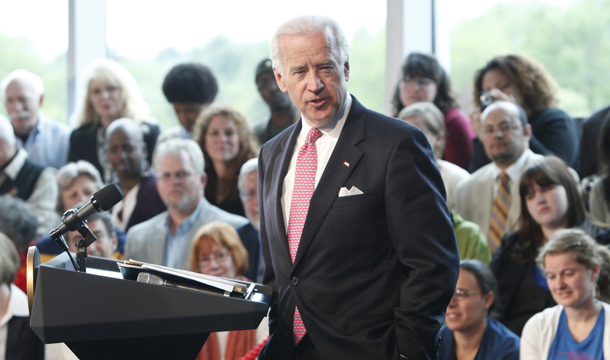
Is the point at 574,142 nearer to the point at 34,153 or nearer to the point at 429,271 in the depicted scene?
the point at 429,271

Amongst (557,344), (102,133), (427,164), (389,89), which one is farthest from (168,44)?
(427,164)

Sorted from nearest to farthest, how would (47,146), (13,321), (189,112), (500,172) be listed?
(13,321) < (500,172) < (189,112) < (47,146)

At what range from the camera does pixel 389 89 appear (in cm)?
497

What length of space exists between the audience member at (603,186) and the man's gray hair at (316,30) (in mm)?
2248

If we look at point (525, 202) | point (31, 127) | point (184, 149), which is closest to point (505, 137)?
point (525, 202)

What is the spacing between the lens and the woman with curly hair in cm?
343

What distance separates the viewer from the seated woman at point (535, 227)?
2859mm

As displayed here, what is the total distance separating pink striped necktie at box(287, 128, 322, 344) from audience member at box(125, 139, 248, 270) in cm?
203

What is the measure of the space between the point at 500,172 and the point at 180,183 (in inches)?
68.2

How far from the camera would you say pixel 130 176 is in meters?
3.91

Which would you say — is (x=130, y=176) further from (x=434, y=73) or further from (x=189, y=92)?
(x=434, y=73)

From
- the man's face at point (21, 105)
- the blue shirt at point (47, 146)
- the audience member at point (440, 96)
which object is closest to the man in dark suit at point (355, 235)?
the audience member at point (440, 96)

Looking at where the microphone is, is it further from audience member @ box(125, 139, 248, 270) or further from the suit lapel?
audience member @ box(125, 139, 248, 270)

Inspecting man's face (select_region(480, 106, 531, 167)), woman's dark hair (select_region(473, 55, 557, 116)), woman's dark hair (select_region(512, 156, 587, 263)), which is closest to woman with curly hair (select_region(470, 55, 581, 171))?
woman's dark hair (select_region(473, 55, 557, 116))
